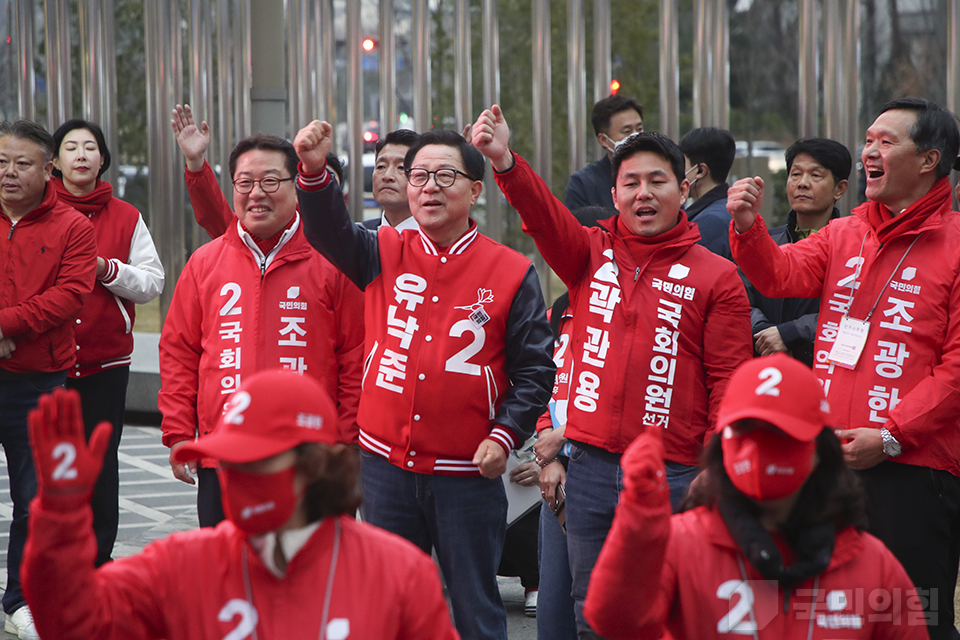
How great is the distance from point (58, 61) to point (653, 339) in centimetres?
853

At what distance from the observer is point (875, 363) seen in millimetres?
3406

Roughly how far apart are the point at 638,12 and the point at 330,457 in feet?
22.4

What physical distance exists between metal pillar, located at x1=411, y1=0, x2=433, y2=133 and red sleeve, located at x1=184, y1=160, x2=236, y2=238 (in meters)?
3.64

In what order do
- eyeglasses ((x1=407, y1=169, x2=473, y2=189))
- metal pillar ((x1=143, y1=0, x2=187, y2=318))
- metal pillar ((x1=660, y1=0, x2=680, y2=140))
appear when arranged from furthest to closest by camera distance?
metal pillar ((x1=143, y1=0, x2=187, y2=318)) → metal pillar ((x1=660, y1=0, x2=680, y2=140)) → eyeglasses ((x1=407, y1=169, x2=473, y2=189))

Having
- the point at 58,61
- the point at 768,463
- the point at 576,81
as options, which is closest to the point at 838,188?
the point at 768,463

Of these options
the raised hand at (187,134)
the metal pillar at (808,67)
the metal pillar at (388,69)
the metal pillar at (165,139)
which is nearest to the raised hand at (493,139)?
the raised hand at (187,134)

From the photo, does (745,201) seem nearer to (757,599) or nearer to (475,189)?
(475,189)

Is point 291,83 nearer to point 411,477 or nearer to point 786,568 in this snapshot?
point 411,477

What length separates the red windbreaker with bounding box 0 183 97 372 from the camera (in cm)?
455

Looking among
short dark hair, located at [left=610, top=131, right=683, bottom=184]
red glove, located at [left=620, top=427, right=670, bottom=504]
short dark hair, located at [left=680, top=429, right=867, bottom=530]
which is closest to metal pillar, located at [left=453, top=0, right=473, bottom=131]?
short dark hair, located at [left=610, top=131, right=683, bottom=184]

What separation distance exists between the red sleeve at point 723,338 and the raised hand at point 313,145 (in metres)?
1.36

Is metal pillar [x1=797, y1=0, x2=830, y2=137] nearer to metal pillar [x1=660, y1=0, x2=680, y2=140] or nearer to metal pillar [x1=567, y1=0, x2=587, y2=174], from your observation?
metal pillar [x1=660, y1=0, x2=680, y2=140]

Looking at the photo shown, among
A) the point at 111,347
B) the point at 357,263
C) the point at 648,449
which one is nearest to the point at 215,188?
the point at 111,347

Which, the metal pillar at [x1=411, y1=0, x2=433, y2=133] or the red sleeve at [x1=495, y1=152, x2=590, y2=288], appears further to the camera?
the metal pillar at [x1=411, y1=0, x2=433, y2=133]
